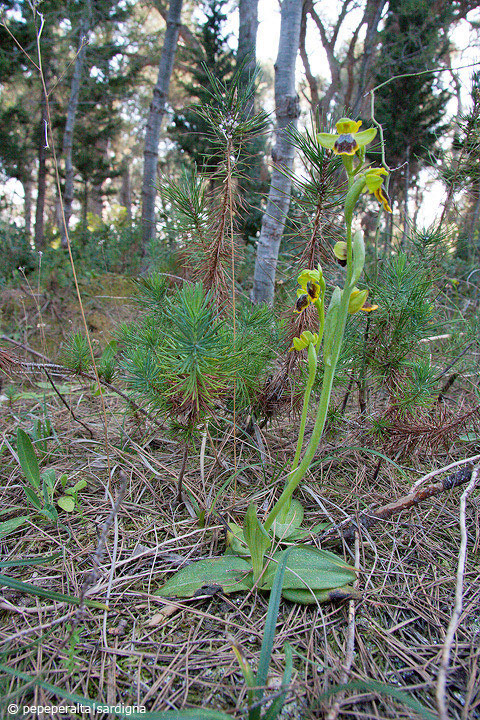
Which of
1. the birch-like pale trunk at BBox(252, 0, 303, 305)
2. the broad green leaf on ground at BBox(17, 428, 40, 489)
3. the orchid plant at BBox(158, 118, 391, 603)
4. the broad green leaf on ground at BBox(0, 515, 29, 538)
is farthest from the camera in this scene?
the birch-like pale trunk at BBox(252, 0, 303, 305)

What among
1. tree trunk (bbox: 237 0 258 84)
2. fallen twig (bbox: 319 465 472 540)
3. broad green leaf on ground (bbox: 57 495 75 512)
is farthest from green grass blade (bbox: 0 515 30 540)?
tree trunk (bbox: 237 0 258 84)

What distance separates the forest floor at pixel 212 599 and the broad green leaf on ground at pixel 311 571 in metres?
0.07

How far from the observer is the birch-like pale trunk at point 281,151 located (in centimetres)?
196

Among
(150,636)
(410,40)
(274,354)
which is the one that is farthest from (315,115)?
(410,40)

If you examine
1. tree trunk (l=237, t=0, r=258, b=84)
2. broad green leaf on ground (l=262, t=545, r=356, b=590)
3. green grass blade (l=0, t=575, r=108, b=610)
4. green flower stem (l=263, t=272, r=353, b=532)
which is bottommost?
broad green leaf on ground (l=262, t=545, r=356, b=590)

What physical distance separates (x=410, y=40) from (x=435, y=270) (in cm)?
851

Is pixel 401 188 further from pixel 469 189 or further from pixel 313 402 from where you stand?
pixel 313 402

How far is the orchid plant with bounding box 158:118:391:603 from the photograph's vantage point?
3.03 ft

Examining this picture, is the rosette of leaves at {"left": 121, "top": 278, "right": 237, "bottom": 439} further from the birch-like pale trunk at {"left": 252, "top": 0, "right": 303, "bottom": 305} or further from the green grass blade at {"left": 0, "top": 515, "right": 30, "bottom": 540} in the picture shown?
the birch-like pale trunk at {"left": 252, "top": 0, "right": 303, "bottom": 305}

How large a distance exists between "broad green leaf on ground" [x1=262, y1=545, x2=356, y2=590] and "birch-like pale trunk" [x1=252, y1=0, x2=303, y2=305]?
1293mm

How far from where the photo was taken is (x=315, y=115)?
1.30 m

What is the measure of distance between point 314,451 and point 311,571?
34 cm

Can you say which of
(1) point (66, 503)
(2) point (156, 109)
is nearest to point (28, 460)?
(1) point (66, 503)

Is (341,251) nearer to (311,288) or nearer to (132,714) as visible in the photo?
(311,288)
